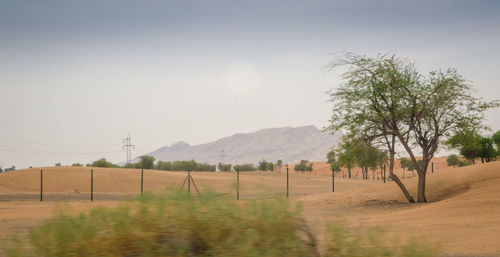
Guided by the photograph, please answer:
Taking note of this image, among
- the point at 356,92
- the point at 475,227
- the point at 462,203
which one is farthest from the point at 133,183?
the point at 475,227

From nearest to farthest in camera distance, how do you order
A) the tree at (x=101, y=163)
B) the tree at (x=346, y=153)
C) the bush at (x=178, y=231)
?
the bush at (x=178, y=231) < the tree at (x=346, y=153) < the tree at (x=101, y=163)

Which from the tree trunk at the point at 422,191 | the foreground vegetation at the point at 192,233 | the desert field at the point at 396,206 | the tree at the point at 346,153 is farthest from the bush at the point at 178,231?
the tree trunk at the point at 422,191

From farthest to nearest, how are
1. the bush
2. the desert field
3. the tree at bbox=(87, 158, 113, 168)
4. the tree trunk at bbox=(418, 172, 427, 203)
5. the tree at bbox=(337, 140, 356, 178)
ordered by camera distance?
the tree at bbox=(87, 158, 113, 168) → the tree at bbox=(337, 140, 356, 178) → the tree trunk at bbox=(418, 172, 427, 203) → the desert field → the bush

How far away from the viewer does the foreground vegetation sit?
18.7 feet

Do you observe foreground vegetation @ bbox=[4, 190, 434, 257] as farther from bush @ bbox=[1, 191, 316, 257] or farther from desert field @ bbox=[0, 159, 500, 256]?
desert field @ bbox=[0, 159, 500, 256]

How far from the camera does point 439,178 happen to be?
31.2m

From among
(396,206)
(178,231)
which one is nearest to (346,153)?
(396,206)

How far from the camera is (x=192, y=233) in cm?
588

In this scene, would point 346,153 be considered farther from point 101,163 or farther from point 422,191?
point 101,163

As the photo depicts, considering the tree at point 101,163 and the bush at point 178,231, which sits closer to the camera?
the bush at point 178,231

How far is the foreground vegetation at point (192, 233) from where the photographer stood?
18.7ft

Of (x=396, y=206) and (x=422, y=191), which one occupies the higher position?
(x=422, y=191)

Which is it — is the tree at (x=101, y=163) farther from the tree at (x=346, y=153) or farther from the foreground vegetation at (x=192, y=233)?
the foreground vegetation at (x=192, y=233)

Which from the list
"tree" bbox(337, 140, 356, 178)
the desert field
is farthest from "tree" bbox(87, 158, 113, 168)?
"tree" bbox(337, 140, 356, 178)
